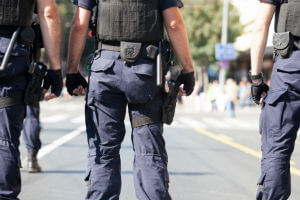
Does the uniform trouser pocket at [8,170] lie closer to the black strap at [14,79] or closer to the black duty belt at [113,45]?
the black strap at [14,79]

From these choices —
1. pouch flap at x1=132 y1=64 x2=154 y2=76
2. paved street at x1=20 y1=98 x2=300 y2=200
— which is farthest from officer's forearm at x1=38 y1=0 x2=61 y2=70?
paved street at x1=20 y1=98 x2=300 y2=200

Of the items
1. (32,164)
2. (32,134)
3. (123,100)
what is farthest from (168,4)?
(32,164)

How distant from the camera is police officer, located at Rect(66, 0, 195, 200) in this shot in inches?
150

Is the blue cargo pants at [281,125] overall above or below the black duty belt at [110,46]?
below

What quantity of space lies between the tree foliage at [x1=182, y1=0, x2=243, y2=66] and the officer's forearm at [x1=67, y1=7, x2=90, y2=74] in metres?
41.3

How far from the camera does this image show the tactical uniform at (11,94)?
3.67 m

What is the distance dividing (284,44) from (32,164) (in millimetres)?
4318

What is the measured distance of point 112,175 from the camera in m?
3.88

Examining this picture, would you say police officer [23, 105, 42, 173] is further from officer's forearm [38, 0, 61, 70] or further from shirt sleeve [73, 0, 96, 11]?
shirt sleeve [73, 0, 96, 11]

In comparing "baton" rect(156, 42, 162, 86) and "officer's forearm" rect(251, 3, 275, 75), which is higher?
"officer's forearm" rect(251, 3, 275, 75)

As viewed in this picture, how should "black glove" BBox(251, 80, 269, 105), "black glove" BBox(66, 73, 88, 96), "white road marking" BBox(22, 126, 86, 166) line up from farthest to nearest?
"white road marking" BBox(22, 126, 86, 166)
"black glove" BBox(251, 80, 269, 105)
"black glove" BBox(66, 73, 88, 96)

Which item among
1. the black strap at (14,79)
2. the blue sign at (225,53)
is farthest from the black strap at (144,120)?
the blue sign at (225,53)

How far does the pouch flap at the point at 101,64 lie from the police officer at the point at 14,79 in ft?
1.04

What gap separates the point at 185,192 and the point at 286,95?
2.60 meters
